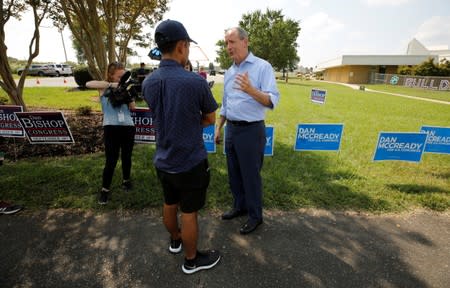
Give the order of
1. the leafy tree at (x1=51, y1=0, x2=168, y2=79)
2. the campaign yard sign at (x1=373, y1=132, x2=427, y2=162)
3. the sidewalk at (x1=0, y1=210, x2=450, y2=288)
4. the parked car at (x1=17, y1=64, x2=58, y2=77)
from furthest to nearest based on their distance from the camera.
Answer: the parked car at (x1=17, y1=64, x2=58, y2=77) → the leafy tree at (x1=51, y1=0, x2=168, y2=79) → the campaign yard sign at (x1=373, y1=132, x2=427, y2=162) → the sidewalk at (x1=0, y1=210, x2=450, y2=288)

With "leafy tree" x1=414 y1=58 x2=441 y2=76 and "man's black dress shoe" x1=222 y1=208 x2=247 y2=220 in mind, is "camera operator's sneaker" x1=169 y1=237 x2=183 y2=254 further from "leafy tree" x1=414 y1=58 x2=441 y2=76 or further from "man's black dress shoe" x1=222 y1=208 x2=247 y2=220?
"leafy tree" x1=414 y1=58 x2=441 y2=76

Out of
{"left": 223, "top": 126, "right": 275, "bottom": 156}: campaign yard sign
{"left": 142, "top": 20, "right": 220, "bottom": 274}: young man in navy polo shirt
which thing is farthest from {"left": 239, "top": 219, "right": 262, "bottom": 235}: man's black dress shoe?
{"left": 223, "top": 126, "right": 275, "bottom": 156}: campaign yard sign

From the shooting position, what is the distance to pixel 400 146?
466cm

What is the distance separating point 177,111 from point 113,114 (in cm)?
196

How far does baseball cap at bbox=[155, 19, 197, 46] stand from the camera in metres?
1.90

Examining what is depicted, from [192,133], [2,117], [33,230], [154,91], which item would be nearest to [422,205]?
[192,133]

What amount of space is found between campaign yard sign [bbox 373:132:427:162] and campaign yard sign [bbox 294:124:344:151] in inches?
27.3

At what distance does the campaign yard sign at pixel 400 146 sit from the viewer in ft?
15.1

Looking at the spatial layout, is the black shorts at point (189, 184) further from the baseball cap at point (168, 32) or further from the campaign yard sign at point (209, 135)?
the campaign yard sign at point (209, 135)

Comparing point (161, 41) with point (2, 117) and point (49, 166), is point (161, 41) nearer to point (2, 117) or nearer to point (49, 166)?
point (49, 166)

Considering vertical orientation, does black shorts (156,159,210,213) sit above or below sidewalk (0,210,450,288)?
above

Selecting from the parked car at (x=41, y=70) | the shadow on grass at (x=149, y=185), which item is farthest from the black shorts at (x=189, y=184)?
the parked car at (x=41, y=70)

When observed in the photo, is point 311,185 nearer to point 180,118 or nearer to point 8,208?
point 180,118

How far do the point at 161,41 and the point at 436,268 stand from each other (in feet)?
11.0
